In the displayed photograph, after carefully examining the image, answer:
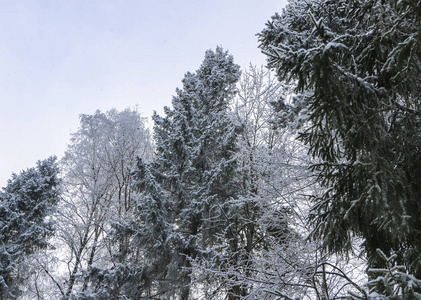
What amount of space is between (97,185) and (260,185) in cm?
643

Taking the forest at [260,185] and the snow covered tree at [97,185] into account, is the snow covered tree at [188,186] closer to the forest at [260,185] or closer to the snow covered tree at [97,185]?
the forest at [260,185]

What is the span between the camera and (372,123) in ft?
9.80

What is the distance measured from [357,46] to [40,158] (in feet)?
42.9

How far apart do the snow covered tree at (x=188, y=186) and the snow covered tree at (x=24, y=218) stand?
4.93m

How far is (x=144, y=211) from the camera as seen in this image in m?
7.87

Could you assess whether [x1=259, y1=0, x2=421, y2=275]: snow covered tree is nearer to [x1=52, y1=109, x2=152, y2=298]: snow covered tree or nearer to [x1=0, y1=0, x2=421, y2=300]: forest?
[x1=0, y1=0, x2=421, y2=300]: forest

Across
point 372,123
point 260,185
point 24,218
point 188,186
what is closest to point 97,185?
point 188,186

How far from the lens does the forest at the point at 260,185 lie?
2902 millimetres

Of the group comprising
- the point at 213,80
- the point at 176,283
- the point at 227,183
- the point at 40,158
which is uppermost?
the point at 213,80

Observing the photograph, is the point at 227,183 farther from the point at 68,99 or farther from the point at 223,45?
the point at 68,99

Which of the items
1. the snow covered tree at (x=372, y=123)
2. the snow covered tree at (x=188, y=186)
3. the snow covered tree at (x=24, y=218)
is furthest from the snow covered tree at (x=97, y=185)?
the snow covered tree at (x=372, y=123)

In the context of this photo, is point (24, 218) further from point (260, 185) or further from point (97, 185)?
point (260, 185)

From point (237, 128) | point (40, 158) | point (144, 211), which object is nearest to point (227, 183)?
point (237, 128)

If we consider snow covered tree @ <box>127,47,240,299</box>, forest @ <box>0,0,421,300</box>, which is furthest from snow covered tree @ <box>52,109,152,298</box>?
snow covered tree @ <box>127,47,240,299</box>
